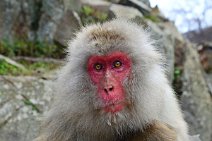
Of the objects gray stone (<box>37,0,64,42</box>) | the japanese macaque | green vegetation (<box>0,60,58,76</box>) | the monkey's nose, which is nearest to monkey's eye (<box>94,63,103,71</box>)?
the japanese macaque

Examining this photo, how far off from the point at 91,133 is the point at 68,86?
1.31 ft

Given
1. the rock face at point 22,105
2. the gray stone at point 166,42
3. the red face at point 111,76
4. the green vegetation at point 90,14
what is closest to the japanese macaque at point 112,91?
the red face at point 111,76

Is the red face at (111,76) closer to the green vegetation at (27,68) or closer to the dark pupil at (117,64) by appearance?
the dark pupil at (117,64)

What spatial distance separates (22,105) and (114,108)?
2.92 m

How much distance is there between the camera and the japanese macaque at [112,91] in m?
3.88

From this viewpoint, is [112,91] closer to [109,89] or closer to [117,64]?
[109,89]

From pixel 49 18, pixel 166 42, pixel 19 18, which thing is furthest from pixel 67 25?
pixel 166 42

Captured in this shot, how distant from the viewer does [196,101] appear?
9219 mm

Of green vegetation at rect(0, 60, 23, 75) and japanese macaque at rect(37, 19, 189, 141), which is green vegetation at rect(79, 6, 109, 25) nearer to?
green vegetation at rect(0, 60, 23, 75)

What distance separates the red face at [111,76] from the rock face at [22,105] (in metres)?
2.62

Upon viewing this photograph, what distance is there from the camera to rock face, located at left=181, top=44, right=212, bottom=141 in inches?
357

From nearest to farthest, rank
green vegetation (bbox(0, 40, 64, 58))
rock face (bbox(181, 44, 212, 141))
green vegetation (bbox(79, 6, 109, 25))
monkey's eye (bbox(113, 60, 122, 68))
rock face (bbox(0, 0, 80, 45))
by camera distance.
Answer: monkey's eye (bbox(113, 60, 122, 68)) < green vegetation (bbox(0, 40, 64, 58)) < rock face (bbox(0, 0, 80, 45)) < rock face (bbox(181, 44, 212, 141)) < green vegetation (bbox(79, 6, 109, 25))

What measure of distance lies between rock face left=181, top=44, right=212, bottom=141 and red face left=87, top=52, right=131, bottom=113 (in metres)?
5.14

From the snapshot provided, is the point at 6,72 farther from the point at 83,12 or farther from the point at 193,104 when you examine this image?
the point at 193,104
